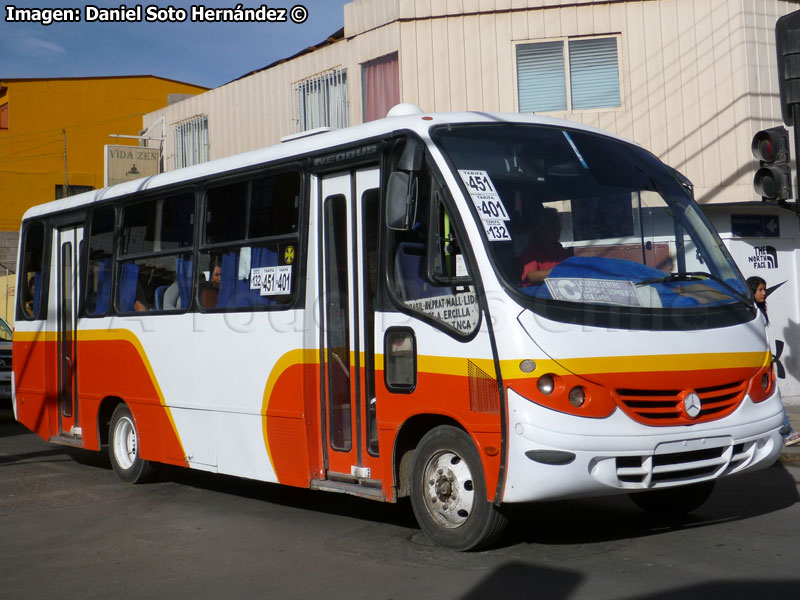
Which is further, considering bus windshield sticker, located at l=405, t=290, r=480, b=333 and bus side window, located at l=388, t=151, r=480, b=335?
bus side window, located at l=388, t=151, r=480, b=335

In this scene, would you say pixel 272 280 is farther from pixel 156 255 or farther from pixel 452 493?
pixel 452 493

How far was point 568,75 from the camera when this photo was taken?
16125mm

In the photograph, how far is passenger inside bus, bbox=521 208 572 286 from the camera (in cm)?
647

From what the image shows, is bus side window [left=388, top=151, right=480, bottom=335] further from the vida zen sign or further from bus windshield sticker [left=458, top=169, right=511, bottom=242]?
the vida zen sign

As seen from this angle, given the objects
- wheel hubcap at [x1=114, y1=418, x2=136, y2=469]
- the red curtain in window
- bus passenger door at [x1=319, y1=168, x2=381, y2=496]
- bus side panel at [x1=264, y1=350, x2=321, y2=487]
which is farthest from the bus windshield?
the red curtain in window

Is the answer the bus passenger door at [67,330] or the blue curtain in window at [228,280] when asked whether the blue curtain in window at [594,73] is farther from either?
the blue curtain in window at [228,280]

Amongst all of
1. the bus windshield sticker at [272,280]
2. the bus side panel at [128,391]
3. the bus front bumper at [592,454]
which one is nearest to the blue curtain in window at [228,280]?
the bus windshield sticker at [272,280]

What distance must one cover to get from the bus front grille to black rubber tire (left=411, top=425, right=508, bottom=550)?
99 cm

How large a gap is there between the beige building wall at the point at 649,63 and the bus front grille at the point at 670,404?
9101 mm

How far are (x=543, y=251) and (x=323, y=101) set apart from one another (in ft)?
43.7

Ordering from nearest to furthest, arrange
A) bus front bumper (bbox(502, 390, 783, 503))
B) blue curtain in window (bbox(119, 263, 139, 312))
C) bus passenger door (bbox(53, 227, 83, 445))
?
bus front bumper (bbox(502, 390, 783, 503))
blue curtain in window (bbox(119, 263, 139, 312))
bus passenger door (bbox(53, 227, 83, 445))

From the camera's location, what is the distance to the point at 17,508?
9.12 m

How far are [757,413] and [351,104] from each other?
1271 centimetres

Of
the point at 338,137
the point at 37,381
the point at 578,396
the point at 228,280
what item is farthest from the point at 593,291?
the point at 37,381
